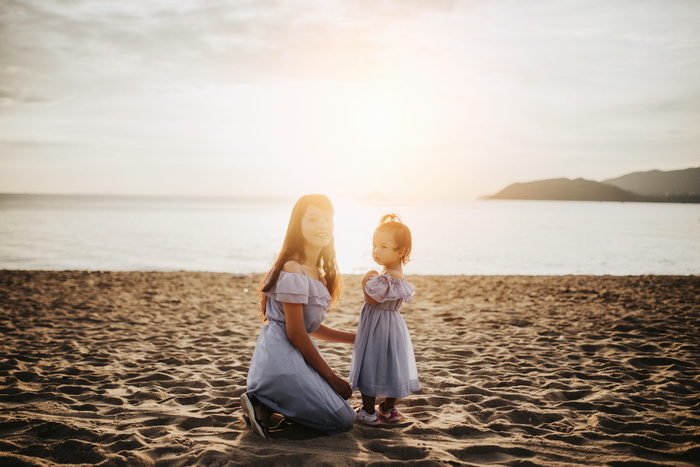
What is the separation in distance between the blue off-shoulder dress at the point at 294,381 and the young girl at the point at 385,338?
9.9 inches

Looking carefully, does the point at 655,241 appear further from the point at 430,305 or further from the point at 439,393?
the point at 439,393

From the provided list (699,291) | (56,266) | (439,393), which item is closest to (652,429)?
(439,393)

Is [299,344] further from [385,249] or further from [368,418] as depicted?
[385,249]

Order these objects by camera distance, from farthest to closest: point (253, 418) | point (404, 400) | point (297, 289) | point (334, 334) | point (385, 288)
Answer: point (404, 400)
point (334, 334)
point (385, 288)
point (297, 289)
point (253, 418)

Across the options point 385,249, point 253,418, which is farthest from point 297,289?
point 253,418

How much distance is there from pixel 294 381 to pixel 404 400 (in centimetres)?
137

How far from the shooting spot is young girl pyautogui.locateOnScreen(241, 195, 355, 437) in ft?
10.6

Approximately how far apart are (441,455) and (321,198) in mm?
2021

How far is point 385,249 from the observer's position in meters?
3.54

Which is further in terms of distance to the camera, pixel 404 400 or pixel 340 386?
pixel 404 400

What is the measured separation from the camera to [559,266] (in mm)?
18578

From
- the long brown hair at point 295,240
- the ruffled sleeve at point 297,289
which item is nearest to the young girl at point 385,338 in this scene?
the ruffled sleeve at point 297,289

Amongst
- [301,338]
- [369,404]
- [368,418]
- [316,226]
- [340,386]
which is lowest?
[368,418]

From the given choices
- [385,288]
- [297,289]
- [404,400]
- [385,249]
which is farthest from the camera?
[404,400]
